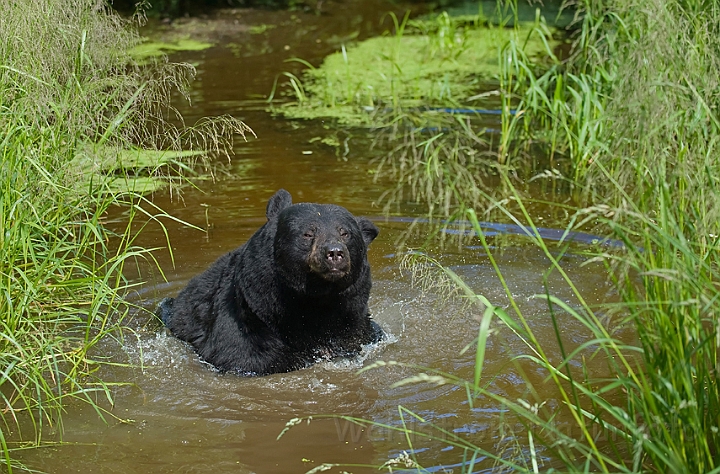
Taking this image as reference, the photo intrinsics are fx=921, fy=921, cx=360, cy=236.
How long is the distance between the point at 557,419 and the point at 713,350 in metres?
1.17

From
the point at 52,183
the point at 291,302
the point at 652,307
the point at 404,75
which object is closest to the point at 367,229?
the point at 291,302

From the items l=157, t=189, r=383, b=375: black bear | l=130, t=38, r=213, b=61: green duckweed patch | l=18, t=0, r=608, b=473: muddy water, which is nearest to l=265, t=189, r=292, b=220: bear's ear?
l=157, t=189, r=383, b=375: black bear

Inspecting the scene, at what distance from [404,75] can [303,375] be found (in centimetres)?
632

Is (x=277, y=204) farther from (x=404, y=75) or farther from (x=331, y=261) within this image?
(x=404, y=75)

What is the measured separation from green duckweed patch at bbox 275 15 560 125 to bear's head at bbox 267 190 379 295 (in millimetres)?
3958

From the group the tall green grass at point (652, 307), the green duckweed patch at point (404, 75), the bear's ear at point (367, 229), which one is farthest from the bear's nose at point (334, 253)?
the green duckweed patch at point (404, 75)

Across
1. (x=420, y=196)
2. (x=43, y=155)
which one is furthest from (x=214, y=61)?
(x=43, y=155)

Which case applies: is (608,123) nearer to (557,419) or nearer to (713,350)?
(557,419)

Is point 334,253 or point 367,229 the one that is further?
point 367,229

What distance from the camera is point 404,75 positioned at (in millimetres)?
10531

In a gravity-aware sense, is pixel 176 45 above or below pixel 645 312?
above

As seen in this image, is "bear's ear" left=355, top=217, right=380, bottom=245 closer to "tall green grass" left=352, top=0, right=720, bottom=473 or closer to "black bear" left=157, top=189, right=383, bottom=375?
"black bear" left=157, top=189, right=383, bottom=375

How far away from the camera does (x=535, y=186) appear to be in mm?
7746

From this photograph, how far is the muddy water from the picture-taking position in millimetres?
3898
